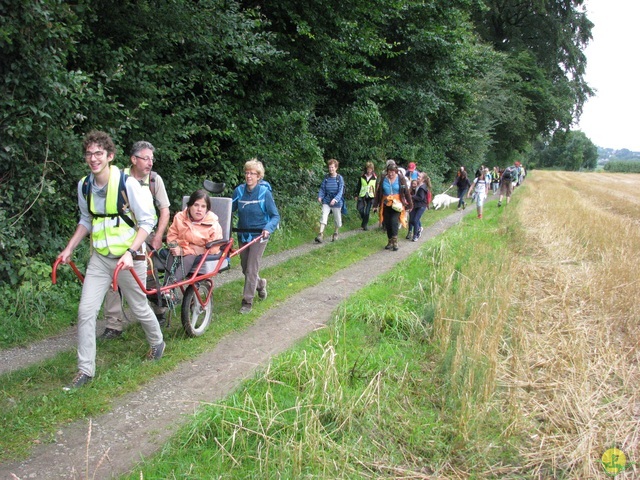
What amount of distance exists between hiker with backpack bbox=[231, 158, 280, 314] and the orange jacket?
781 millimetres

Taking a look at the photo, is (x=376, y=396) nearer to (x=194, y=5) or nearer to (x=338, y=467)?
(x=338, y=467)

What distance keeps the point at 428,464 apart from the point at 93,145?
3.38 meters

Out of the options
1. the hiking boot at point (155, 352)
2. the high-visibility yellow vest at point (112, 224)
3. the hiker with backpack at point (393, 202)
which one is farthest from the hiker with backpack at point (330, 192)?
the high-visibility yellow vest at point (112, 224)

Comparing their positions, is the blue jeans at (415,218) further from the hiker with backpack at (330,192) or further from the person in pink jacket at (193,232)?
the person in pink jacket at (193,232)

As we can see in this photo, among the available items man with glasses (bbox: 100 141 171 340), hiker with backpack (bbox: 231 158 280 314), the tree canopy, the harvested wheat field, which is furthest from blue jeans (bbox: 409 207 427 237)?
man with glasses (bbox: 100 141 171 340)

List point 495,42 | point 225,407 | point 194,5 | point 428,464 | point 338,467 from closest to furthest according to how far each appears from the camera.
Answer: point 338,467, point 428,464, point 225,407, point 194,5, point 495,42

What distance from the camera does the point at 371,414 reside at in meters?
3.43

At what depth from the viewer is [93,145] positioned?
3.90 metres

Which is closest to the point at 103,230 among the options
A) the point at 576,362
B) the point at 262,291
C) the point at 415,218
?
the point at 262,291

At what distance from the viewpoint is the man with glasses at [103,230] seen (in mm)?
3984

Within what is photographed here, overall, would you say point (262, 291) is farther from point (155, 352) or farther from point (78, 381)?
point (78, 381)

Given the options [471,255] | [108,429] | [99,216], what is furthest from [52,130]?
[471,255]

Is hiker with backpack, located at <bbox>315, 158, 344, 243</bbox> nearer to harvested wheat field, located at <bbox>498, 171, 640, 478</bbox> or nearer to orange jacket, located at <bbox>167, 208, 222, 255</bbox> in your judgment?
harvested wheat field, located at <bbox>498, 171, 640, 478</bbox>

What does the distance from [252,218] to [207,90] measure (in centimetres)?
345
